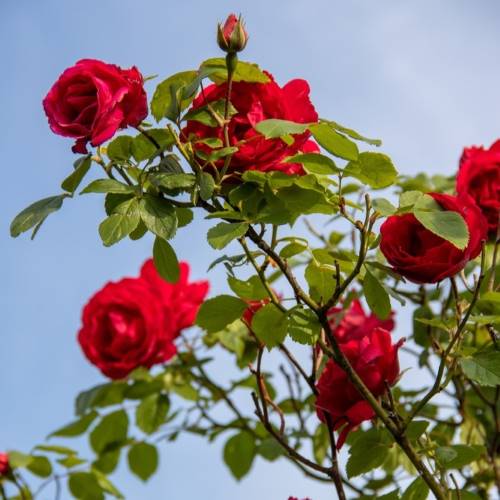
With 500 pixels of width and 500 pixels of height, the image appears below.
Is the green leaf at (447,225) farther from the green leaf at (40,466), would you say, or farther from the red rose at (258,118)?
the green leaf at (40,466)

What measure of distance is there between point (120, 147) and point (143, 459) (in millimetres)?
1120

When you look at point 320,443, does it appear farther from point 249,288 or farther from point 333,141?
point 333,141

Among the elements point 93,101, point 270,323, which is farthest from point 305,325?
point 93,101

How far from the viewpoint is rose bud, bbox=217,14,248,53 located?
1034 mm

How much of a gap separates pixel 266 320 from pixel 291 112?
28cm

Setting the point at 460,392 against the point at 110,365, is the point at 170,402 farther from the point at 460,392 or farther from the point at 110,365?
the point at 460,392

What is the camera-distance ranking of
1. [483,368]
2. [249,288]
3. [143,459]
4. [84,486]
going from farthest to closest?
[143,459]
[84,486]
[249,288]
[483,368]

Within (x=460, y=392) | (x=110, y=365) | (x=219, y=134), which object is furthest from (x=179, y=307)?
(x=219, y=134)

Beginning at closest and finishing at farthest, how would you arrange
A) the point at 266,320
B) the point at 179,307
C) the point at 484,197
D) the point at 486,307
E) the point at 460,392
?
the point at 266,320 → the point at 486,307 → the point at 484,197 → the point at 460,392 → the point at 179,307

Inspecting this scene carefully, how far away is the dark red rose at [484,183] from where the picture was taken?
4.67ft

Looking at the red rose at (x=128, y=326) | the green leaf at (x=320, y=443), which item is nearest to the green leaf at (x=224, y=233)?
the red rose at (x=128, y=326)

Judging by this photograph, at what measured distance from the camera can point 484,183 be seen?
4.75 ft

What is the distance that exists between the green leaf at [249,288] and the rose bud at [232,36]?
318mm

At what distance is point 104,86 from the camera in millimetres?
1055
